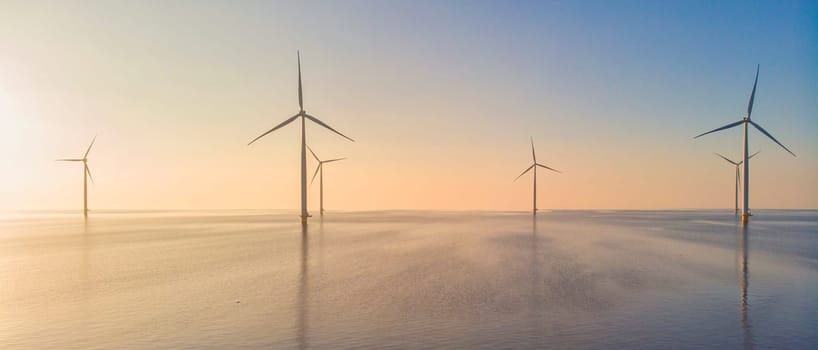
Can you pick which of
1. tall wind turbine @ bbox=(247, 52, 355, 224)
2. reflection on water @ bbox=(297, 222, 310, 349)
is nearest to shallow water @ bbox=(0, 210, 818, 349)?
reflection on water @ bbox=(297, 222, 310, 349)

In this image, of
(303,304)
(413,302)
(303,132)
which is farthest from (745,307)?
(303,132)

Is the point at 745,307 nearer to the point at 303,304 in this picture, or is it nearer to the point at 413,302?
the point at 413,302

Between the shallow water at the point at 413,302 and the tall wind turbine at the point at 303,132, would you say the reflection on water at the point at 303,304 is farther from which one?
the tall wind turbine at the point at 303,132

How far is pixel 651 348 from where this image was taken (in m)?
13.1

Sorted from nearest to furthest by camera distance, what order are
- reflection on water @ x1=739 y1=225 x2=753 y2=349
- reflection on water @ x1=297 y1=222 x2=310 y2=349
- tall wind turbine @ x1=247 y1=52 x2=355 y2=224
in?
reflection on water @ x1=739 y1=225 x2=753 y2=349
reflection on water @ x1=297 y1=222 x2=310 y2=349
tall wind turbine @ x1=247 y1=52 x2=355 y2=224

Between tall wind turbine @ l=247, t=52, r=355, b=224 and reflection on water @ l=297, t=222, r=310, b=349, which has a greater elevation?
tall wind turbine @ l=247, t=52, r=355, b=224

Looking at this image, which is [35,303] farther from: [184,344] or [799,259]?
[799,259]

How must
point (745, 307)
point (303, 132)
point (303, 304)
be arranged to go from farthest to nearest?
point (303, 132) → point (303, 304) → point (745, 307)

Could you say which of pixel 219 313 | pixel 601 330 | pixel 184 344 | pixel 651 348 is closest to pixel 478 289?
pixel 601 330

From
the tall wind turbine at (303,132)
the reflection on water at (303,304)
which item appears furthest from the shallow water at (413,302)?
the tall wind turbine at (303,132)

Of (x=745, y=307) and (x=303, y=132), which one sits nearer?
(x=745, y=307)

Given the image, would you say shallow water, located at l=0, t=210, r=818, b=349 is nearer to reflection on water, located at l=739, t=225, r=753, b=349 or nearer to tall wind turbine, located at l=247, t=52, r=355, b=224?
reflection on water, located at l=739, t=225, r=753, b=349

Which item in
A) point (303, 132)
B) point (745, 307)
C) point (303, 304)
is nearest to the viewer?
point (745, 307)

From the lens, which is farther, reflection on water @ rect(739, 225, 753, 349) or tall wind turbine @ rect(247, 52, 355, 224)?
tall wind turbine @ rect(247, 52, 355, 224)
